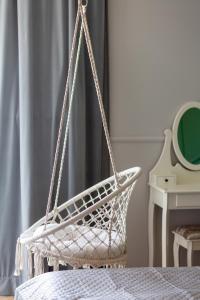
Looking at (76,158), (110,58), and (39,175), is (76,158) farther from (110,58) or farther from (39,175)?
(110,58)

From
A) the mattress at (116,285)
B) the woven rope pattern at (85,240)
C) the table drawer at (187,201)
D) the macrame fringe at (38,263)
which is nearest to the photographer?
the mattress at (116,285)

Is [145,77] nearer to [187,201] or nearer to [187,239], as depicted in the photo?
[187,201]

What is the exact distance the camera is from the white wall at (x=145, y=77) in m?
3.42

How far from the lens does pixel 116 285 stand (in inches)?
65.8

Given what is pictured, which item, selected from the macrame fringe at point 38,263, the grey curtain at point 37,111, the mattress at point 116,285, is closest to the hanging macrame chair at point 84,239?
the macrame fringe at point 38,263

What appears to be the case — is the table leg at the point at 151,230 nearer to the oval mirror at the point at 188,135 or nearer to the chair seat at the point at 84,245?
the oval mirror at the point at 188,135

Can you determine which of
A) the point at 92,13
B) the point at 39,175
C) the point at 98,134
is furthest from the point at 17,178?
the point at 92,13

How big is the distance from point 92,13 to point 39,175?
1.16 meters

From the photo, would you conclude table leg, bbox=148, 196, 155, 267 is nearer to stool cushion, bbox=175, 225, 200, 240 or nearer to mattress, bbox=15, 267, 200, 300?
stool cushion, bbox=175, 225, 200, 240

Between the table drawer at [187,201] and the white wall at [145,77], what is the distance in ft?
1.45

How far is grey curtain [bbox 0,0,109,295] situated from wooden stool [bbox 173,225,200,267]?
69cm

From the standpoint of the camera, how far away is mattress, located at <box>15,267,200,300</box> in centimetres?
158

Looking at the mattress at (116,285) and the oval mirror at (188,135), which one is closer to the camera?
the mattress at (116,285)

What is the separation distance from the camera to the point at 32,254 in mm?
2707
